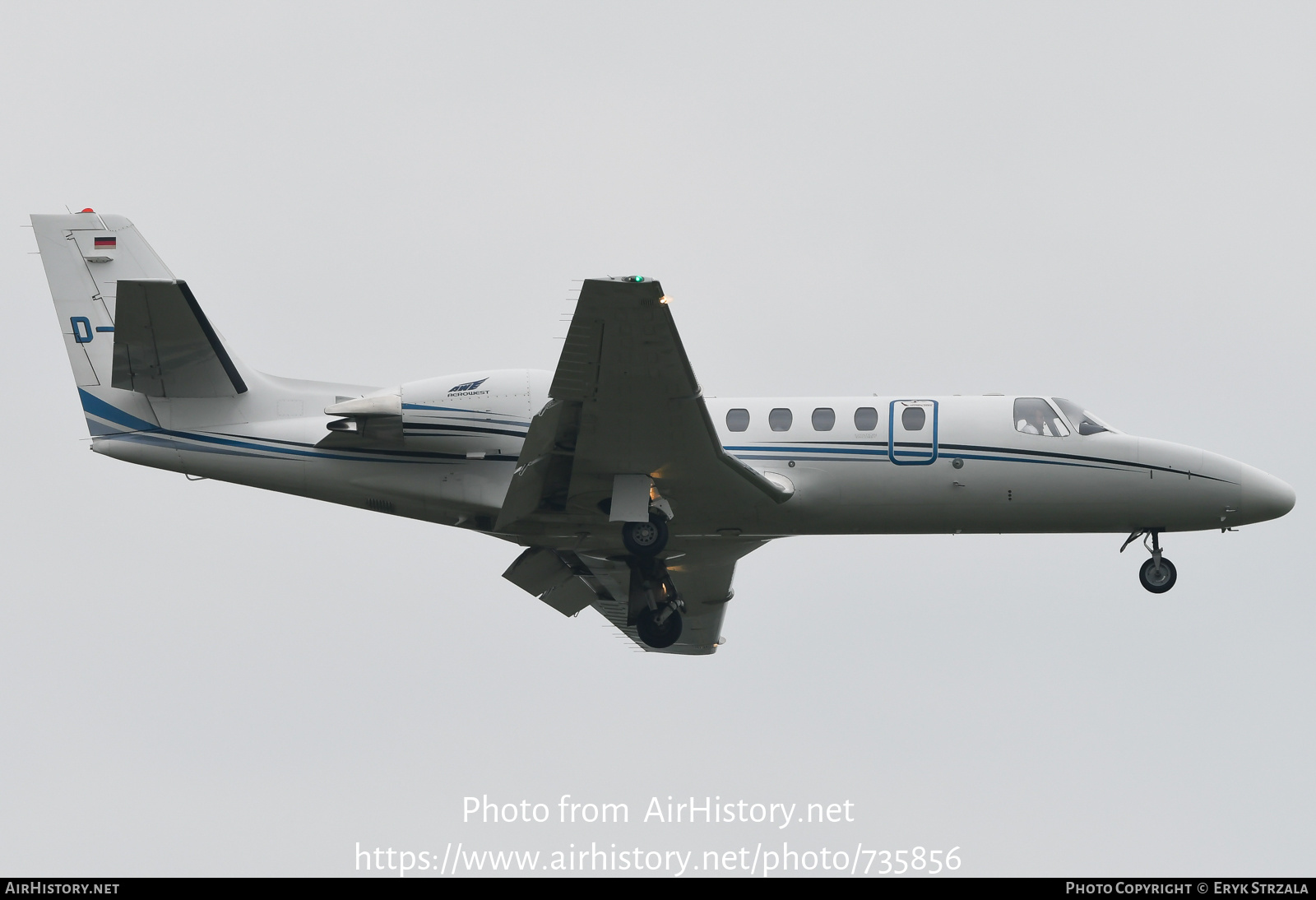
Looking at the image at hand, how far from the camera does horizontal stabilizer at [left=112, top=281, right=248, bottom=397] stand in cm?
2114

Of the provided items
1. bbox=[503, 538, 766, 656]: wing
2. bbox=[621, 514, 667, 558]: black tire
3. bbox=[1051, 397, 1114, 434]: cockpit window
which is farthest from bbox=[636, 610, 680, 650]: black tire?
bbox=[1051, 397, 1114, 434]: cockpit window

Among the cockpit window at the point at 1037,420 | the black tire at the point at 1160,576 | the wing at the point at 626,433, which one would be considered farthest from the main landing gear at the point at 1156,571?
the wing at the point at 626,433

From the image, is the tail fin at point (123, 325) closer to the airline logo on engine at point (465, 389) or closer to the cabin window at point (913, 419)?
the airline logo on engine at point (465, 389)

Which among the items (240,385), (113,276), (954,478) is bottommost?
(954,478)

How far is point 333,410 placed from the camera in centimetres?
2106

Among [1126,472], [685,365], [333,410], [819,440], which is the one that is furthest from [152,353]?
[1126,472]

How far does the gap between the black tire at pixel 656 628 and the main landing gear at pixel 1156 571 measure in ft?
23.6

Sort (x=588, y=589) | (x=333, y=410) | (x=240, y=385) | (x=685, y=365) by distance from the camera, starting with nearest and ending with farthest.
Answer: (x=685, y=365), (x=333, y=410), (x=240, y=385), (x=588, y=589)

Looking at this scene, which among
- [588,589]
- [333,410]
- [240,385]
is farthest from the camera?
[588,589]

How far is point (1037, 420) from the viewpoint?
22.5 metres

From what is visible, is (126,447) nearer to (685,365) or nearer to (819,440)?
(685,365)

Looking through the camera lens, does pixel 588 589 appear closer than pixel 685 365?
No

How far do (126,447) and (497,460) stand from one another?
5.57 meters

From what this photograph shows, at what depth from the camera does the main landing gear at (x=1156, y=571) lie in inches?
902
